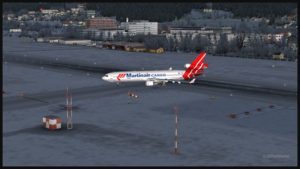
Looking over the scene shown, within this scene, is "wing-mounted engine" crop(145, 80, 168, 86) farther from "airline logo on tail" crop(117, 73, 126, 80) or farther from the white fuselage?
"airline logo on tail" crop(117, 73, 126, 80)

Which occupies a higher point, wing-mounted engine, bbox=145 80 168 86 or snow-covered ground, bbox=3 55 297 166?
wing-mounted engine, bbox=145 80 168 86

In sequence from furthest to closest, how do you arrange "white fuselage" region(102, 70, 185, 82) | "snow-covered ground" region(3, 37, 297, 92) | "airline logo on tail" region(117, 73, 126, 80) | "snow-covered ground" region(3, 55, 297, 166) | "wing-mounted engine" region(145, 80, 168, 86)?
"snow-covered ground" region(3, 37, 297, 92) < "white fuselage" region(102, 70, 185, 82) < "airline logo on tail" region(117, 73, 126, 80) < "wing-mounted engine" region(145, 80, 168, 86) < "snow-covered ground" region(3, 55, 297, 166)

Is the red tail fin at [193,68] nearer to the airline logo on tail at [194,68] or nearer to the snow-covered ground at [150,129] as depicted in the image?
the airline logo on tail at [194,68]

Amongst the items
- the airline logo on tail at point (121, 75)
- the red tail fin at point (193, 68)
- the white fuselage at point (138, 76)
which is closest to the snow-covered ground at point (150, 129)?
the white fuselage at point (138, 76)

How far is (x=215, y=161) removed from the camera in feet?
131

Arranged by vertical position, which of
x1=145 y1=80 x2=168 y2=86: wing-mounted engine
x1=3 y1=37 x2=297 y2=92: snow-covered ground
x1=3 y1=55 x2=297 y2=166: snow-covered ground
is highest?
x1=145 y1=80 x2=168 y2=86: wing-mounted engine

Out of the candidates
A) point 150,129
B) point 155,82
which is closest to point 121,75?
point 155,82

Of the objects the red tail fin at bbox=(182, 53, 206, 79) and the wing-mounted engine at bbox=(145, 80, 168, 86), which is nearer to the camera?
the wing-mounted engine at bbox=(145, 80, 168, 86)

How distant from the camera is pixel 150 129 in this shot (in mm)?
51781

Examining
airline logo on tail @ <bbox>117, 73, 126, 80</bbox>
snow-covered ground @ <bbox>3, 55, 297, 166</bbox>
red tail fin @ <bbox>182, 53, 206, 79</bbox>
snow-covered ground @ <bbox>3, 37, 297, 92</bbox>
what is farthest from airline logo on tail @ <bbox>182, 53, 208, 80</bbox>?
airline logo on tail @ <bbox>117, 73, 126, 80</bbox>

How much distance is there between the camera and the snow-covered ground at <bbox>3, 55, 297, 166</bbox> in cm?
4081

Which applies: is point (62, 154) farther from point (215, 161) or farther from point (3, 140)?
point (215, 161)

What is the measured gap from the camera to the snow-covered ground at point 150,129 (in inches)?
1607

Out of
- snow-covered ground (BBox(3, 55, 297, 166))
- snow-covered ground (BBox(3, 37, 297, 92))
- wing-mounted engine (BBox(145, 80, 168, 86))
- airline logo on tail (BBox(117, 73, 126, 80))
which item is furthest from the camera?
snow-covered ground (BBox(3, 37, 297, 92))
